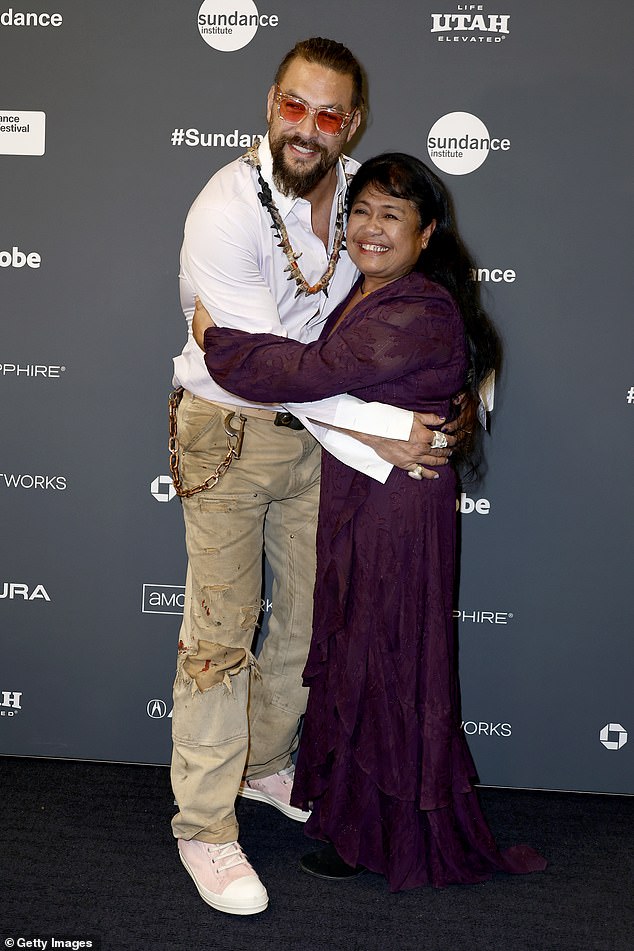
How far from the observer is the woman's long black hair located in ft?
6.71

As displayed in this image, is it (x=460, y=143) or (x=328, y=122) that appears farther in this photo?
(x=460, y=143)

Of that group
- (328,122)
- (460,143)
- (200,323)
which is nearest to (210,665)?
(200,323)

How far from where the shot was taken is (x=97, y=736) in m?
2.87

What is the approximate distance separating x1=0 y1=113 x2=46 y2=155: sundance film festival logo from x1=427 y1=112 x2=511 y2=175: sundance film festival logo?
1058 mm

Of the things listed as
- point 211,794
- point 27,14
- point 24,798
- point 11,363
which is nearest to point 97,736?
point 24,798

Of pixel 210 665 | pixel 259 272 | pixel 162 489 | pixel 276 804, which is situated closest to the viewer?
pixel 259 272

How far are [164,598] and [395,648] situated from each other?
891 mm

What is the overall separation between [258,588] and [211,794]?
495 mm

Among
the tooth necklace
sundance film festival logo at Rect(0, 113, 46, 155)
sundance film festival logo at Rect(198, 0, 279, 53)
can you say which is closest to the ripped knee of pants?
the tooth necklace

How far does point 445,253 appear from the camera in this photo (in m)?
2.14

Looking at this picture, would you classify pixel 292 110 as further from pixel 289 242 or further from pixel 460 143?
pixel 460 143

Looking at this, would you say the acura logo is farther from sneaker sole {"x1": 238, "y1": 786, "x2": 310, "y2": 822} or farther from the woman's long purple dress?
the woman's long purple dress

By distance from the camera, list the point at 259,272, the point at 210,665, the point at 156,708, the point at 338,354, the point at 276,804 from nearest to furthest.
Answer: the point at 338,354, the point at 259,272, the point at 210,665, the point at 276,804, the point at 156,708

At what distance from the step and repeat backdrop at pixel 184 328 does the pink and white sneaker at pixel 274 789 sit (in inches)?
13.8
